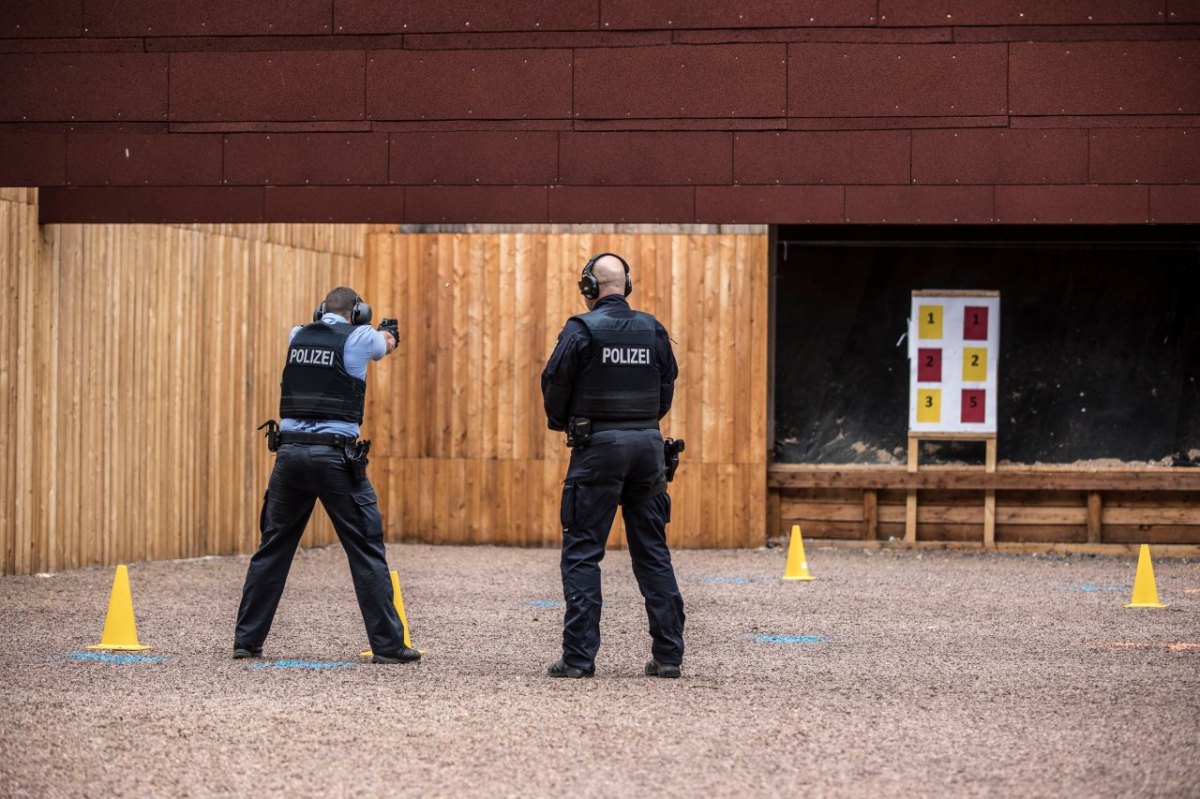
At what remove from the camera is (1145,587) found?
12328 millimetres

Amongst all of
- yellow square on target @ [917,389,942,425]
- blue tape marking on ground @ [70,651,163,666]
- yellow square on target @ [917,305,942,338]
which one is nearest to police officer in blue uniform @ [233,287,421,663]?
blue tape marking on ground @ [70,651,163,666]

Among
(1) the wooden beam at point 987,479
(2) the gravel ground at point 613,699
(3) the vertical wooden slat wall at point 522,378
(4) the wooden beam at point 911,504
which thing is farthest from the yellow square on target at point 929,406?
(2) the gravel ground at point 613,699

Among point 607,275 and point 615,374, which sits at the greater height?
point 607,275

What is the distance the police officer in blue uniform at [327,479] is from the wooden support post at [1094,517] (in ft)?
32.5

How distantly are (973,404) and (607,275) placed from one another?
31.0ft

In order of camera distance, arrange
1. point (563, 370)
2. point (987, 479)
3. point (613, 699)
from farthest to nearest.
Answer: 1. point (987, 479)
2. point (563, 370)
3. point (613, 699)

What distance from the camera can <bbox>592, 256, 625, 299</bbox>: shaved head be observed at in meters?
8.62

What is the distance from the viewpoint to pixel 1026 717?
729 centimetres

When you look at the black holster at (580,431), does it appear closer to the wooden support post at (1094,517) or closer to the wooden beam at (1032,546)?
the wooden beam at (1032,546)

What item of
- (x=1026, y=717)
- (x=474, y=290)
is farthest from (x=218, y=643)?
(x=474, y=290)

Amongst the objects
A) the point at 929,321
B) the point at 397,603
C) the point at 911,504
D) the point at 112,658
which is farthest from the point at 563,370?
the point at 929,321

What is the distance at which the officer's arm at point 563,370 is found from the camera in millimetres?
8398

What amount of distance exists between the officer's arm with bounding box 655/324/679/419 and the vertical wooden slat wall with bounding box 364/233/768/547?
26.4 ft

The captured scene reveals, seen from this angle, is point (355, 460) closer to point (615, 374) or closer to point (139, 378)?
point (615, 374)
